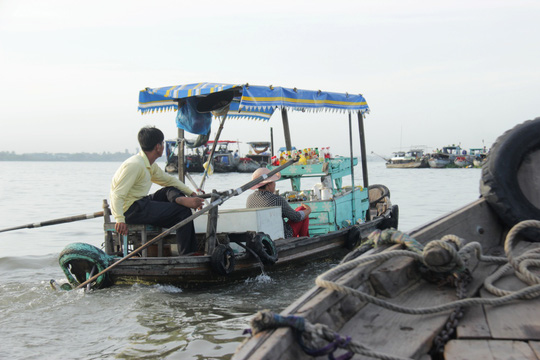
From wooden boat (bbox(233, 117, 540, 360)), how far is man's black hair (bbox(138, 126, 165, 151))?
3.79 metres

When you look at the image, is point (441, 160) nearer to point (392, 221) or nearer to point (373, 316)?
point (392, 221)

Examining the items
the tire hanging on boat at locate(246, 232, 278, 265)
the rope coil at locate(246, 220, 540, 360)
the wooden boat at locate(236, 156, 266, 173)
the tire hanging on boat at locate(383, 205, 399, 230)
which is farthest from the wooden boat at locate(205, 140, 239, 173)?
the rope coil at locate(246, 220, 540, 360)

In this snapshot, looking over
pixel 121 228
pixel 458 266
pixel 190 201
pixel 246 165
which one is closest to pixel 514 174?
pixel 458 266

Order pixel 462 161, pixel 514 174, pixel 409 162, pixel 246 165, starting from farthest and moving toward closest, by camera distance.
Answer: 1. pixel 409 162
2. pixel 462 161
3. pixel 246 165
4. pixel 514 174

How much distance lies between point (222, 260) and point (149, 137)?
1698 millimetres

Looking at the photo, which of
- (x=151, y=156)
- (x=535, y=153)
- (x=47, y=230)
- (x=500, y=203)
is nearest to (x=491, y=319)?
(x=500, y=203)

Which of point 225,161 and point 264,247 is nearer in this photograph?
point 264,247

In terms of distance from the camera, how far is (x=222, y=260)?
21.2 ft

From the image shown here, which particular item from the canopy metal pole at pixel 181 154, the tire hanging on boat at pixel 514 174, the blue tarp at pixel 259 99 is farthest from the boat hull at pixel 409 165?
the tire hanging on boat at pixel 514 174

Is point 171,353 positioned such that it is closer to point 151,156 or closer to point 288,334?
A: point 151,156

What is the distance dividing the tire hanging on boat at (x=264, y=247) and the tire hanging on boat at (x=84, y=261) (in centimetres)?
173

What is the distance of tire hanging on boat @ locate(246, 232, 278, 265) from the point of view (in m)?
6.82

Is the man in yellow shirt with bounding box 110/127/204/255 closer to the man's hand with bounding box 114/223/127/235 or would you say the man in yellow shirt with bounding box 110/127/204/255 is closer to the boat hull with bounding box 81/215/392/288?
the man's hand with bounding box 114/223/127/235

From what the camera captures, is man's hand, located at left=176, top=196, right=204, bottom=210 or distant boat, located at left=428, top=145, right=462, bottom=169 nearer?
man's hand, located at left=176, top=196, right=204, bottom=210
